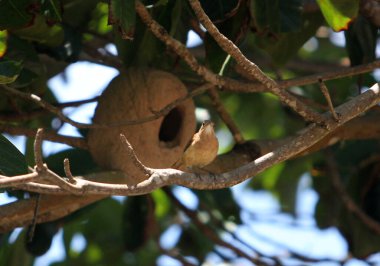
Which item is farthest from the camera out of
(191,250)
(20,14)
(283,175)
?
(283,175)

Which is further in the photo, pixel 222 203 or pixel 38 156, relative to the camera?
pixel 222 203

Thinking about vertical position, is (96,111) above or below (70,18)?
below

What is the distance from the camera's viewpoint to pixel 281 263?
167 inches

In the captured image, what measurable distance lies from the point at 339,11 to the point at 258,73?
0.48m

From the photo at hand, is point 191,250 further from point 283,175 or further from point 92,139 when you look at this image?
point 92,139

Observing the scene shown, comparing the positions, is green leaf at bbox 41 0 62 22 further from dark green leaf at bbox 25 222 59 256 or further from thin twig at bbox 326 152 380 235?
thin twig at bbox 326 152 380 235

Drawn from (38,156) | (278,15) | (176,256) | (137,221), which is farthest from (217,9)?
(176,256)

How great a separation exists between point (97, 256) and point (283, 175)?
4.25 feet

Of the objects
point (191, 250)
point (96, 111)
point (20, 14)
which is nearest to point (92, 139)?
point (96, 111)

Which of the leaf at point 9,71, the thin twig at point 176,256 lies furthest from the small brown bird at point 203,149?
the thin twig at point 176,256

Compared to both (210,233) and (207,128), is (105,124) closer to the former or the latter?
(207,128)

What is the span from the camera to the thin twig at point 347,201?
408 cm

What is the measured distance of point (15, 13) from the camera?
289cm

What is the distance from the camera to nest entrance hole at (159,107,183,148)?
352cm
